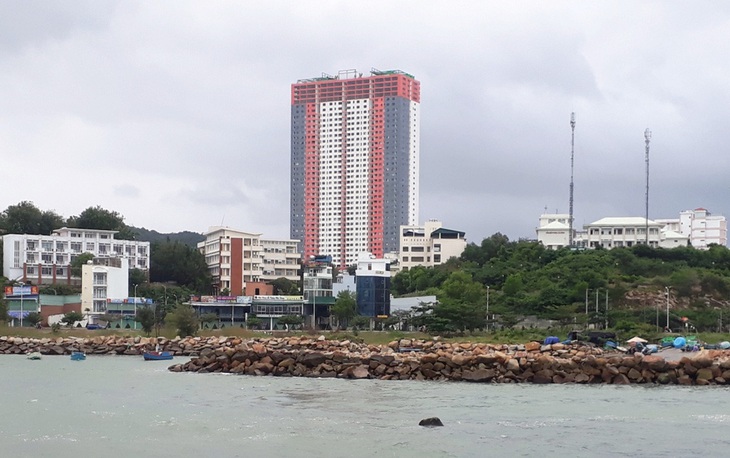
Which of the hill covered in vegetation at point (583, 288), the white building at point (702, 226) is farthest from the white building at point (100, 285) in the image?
the white building at point (702, 226)

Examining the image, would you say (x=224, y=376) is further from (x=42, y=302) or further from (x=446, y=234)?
(x=446, y=234)

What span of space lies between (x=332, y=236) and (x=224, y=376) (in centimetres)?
Result: 12849

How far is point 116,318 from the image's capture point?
279ft

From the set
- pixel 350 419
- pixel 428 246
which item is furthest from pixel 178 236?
pixel 350 419

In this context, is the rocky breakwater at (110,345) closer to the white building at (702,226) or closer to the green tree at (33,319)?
the green tree at (33,319)

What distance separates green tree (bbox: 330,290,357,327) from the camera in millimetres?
82188

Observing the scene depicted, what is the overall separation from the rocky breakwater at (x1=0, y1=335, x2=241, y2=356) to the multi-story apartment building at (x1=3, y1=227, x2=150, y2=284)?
32.0 metres

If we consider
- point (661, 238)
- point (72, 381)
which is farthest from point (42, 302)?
point (661, 238)

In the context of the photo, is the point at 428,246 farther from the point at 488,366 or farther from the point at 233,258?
the point at 488,366

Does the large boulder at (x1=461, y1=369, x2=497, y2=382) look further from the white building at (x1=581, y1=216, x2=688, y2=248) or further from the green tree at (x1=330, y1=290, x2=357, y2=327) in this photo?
the white building at (x1=581, y1=216, x2=688, y2=248)

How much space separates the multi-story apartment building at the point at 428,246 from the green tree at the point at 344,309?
45.1 meters

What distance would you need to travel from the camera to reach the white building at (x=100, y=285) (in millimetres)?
88812

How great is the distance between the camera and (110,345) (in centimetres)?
6109

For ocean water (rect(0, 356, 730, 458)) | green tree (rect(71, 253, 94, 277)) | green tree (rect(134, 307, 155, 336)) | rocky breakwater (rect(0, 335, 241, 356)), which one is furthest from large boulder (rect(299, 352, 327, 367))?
green tree (rect(71, 253, 94, 277))
